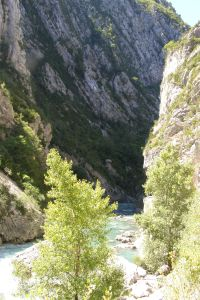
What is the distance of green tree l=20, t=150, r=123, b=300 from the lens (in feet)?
78.8

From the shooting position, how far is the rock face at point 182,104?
7288cm

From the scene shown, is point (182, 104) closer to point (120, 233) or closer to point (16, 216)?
point (120, 233)

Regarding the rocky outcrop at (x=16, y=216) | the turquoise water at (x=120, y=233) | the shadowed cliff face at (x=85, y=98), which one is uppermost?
the shadowed cliff face at (x=85, y=98)

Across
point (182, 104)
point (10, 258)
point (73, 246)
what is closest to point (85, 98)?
point (182, 104)

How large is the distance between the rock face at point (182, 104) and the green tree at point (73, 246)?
33151mm

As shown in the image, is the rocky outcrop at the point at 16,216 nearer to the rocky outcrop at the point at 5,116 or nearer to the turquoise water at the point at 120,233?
the turquoise water at the point at 120,233

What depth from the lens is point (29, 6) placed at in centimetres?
17275

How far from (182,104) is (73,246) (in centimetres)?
6575

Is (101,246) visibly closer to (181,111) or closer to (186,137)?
(186,137)

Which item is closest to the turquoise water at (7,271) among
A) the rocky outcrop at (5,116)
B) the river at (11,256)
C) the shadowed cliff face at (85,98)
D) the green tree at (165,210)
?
the river at (11,256)

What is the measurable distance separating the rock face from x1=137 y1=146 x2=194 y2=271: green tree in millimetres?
13084

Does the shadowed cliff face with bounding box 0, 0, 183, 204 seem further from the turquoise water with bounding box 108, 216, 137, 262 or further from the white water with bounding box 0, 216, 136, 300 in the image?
the white water with bounding box 0, 216, 136, 300

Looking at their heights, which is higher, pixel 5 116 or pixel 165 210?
pixel 5 116

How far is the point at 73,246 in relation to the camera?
24.5m
